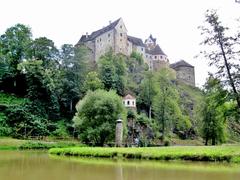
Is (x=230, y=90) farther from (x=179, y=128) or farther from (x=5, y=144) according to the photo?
(x=179, y=128)

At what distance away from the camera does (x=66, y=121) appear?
71000 millimetres

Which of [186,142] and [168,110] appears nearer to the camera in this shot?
[168,110]

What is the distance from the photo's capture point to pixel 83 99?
4703cm

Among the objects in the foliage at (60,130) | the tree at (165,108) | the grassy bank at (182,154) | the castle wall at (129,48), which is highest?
the castle wall at (129,48)

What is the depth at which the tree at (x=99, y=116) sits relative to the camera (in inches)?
1720

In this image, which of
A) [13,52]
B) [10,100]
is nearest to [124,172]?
[10,100]

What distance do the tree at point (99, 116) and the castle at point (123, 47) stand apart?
51787 millimetres

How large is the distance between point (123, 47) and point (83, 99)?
5605cm

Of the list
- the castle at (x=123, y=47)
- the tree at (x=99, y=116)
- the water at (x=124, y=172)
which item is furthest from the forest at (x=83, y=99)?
the water at (x=124, y=172)

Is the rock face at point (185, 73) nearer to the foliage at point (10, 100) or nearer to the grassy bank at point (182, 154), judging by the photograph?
the foliage at point (10, 100)

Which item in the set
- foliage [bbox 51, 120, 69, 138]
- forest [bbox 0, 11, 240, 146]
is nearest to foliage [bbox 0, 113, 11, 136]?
forest [bbox 0, 11, 240, 146]

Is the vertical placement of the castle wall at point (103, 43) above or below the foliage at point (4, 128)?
above

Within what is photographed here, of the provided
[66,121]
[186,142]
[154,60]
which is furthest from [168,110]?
[154,60]

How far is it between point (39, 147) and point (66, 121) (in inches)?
822
